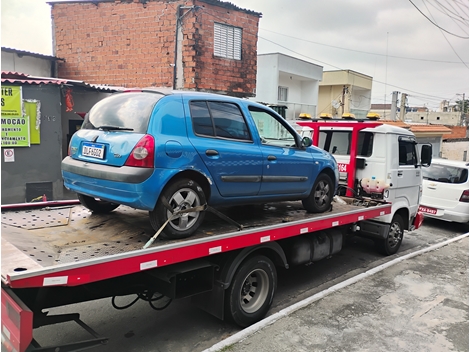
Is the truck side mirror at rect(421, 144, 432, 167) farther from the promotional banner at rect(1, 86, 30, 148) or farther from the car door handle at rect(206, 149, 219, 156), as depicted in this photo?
the promotional banner at rect(1, 86, 30, 148)

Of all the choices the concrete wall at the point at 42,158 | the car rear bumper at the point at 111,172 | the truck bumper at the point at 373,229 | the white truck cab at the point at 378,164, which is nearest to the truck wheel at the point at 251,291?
the car rear bumper at the point at 111,172

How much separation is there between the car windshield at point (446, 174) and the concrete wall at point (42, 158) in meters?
9.21

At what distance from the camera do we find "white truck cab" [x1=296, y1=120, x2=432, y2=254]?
6.82 m

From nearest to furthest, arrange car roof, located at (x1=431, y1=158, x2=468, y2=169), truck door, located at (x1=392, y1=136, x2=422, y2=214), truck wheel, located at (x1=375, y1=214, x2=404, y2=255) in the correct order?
1. truck door, located at (x1=392, y1=136, x2=422, y2=214)
2. truck wheel, located at (x1=375, y1=214, x2=404, y2=255)
3. car roof, located at (x1=431, y1=158, x2=468, y2=169)

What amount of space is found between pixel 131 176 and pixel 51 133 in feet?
22.0

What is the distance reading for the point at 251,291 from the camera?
4.48m

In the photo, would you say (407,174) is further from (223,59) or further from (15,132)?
(223,59)

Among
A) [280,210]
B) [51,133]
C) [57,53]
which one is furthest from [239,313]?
[57,53]

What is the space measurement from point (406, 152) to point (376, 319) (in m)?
3.82

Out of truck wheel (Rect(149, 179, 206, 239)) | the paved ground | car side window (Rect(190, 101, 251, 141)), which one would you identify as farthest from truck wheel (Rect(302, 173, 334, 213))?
truck wheel (Rect(149, 179, 206, 239))

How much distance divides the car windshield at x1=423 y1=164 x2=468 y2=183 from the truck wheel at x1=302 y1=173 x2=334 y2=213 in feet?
18.7

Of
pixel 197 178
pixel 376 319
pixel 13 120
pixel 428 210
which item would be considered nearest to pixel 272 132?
pixel 197 178

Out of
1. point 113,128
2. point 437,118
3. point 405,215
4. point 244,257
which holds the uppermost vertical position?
point 437,118

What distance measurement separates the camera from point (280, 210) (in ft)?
18.1
